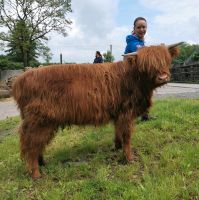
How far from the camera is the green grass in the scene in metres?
4.60

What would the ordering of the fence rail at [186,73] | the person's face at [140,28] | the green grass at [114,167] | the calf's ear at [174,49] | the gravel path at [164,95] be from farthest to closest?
the fence rail at [186,73] → the gravel path at [164,95] → the person's face at [140,28] → the calf's ear at [174,49] → the green grass at [114,167]

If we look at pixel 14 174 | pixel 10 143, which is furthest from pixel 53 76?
pixel 10 143

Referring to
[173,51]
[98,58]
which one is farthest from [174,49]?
[98,58]

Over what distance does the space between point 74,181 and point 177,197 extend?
1341 millimetres

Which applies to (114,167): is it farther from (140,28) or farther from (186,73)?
(186,73)

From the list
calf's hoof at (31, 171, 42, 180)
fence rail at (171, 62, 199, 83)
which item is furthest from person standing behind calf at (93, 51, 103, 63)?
fence rail at (171, 62, 199, 83)

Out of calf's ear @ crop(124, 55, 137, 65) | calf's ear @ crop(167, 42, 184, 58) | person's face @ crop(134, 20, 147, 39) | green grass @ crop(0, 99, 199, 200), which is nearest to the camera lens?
green grass @ crop(0, 99, 199, 200)

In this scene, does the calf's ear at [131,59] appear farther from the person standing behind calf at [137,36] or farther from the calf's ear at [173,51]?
the person standing behind calf at [137,36]

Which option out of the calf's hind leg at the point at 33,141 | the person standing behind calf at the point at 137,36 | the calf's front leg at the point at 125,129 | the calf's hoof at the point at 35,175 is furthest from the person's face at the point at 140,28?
the calf's hoof at the point at 35,175

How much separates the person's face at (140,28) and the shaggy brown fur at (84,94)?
4.68 feet

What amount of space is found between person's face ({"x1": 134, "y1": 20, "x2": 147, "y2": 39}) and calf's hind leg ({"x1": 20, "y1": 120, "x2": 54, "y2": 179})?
101 inches

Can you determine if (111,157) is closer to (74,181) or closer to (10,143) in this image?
(74,181)

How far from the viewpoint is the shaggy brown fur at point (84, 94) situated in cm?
532

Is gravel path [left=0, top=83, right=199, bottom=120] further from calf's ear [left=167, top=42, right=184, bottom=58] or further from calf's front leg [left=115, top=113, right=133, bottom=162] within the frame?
calf's front leg [left=115, top=113, right=133, bottom=162]
